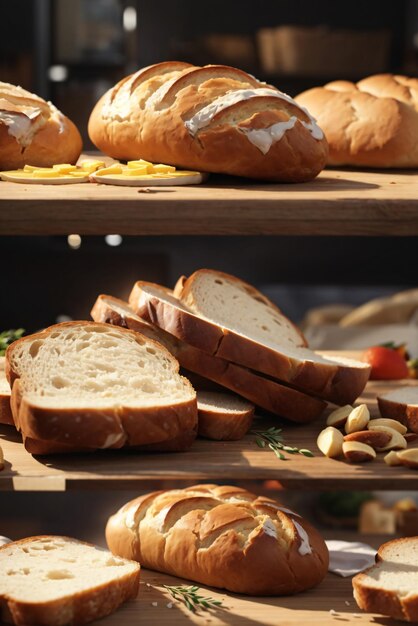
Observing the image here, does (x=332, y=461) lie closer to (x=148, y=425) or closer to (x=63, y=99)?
(x=148, y=425)

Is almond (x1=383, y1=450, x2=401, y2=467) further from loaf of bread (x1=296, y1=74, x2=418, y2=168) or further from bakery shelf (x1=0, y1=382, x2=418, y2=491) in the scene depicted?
loaf of bread (x1=296, y1=74, x2=418, y2=168)

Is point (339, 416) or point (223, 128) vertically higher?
point (223, 128)

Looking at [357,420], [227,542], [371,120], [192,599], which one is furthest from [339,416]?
[371,120]

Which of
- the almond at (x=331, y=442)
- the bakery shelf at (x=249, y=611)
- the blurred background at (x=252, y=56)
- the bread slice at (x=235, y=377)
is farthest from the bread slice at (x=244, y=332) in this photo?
the blurred background at (x=252, y=56)

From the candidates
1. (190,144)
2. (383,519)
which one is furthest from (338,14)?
(190,144)

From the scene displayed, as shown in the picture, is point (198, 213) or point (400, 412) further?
point (400, 412)

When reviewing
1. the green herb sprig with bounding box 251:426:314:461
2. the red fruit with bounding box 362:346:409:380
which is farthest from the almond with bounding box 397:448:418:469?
the red fruit with bounding box 362:346:409:380

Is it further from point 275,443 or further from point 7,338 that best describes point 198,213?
point 7,338

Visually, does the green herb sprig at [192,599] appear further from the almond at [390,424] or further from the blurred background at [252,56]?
the blurred background at [252,56]
